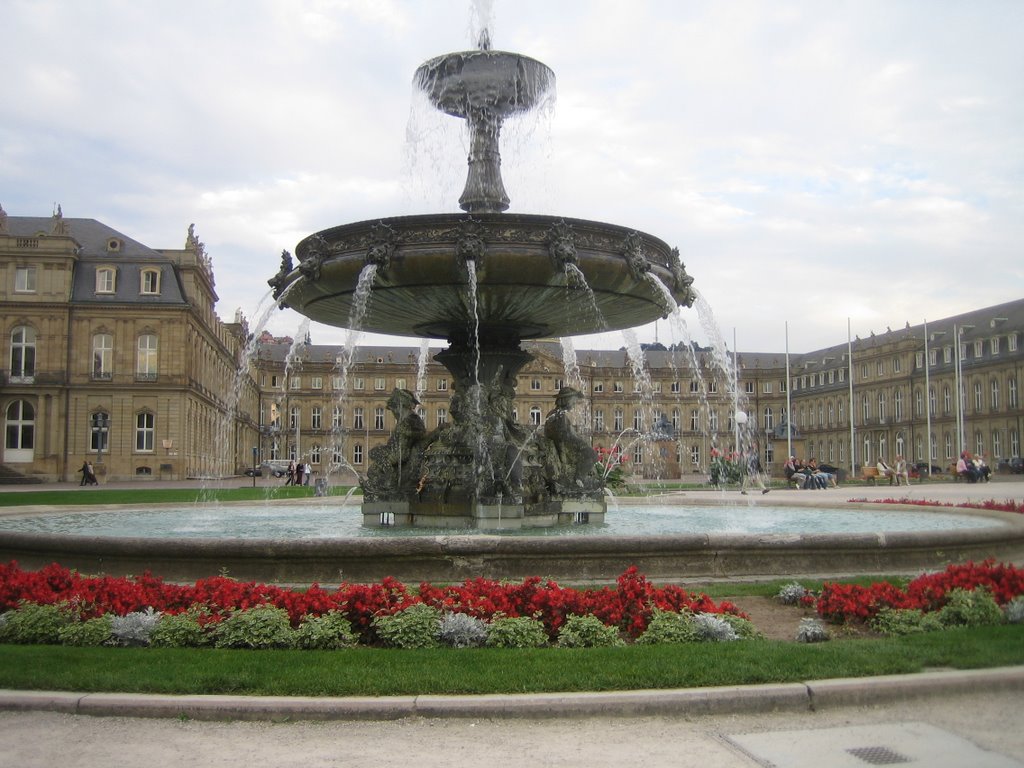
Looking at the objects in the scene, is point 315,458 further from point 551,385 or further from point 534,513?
point 534,513

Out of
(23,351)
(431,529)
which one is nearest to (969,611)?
(431,529)

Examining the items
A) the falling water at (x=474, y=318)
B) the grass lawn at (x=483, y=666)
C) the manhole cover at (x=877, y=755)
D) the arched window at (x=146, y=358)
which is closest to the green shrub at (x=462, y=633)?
the grass lawn at (x=483, y=666)

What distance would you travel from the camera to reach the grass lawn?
5.23 meters

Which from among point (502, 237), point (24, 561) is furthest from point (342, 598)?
point (502, 237)

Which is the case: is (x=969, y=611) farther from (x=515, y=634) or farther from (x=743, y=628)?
(x=515, y=634)

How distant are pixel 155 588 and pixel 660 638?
359cm

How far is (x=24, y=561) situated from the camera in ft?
29.5

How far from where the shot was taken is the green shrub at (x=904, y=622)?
6.43 m

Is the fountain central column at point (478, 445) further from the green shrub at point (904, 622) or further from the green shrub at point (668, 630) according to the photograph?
the green shrub at point (904, 622)

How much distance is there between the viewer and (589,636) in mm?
6227

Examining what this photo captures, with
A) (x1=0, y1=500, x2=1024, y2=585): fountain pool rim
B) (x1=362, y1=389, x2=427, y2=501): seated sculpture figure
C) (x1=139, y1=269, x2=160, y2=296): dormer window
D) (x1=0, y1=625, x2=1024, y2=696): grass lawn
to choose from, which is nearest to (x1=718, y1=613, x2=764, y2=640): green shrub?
(x1=0, y1=625, x2=1024, y2=696): grass lawn

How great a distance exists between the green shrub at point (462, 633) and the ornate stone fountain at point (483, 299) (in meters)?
4.71

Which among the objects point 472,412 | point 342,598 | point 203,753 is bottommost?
point 203,753

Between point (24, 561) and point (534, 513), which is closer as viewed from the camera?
point (24, 561)
